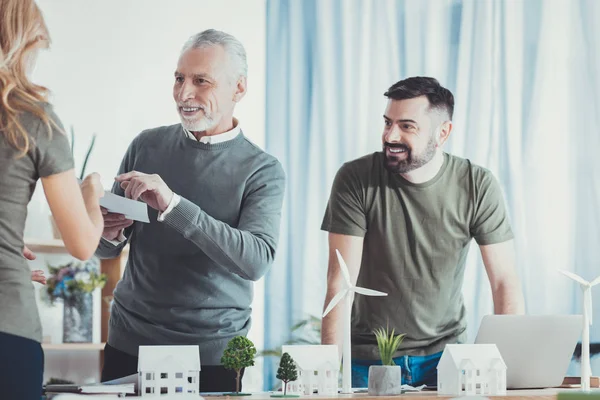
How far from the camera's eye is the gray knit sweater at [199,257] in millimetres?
2902

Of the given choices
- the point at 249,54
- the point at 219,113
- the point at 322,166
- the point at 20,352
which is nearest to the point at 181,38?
the point at 249,54

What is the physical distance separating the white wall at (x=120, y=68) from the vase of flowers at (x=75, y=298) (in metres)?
0.19

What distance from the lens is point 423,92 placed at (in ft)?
11.5

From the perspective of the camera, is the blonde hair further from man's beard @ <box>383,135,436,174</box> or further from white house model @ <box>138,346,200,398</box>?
man's beard @ <box>383,135,436,174</box>

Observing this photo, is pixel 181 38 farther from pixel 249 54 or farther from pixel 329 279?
pixel 329 279

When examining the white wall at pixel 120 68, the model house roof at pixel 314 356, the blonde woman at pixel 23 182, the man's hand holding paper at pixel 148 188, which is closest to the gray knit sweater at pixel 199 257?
the man's hand holding paper at pixel 148 188

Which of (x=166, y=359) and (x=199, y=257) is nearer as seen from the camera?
(x=166, y=359)

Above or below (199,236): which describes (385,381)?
below

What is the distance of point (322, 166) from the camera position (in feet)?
13.6

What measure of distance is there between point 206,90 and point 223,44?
192 mm

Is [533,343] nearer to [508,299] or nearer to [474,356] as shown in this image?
[474,356]

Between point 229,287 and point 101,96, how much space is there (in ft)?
5.57

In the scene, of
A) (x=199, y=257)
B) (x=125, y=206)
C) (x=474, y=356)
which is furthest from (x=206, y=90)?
(x=474, y=356)

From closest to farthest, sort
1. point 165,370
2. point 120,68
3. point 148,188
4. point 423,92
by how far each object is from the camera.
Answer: point 165,370 < point 148,188 < point 423,92 < point 120,68
